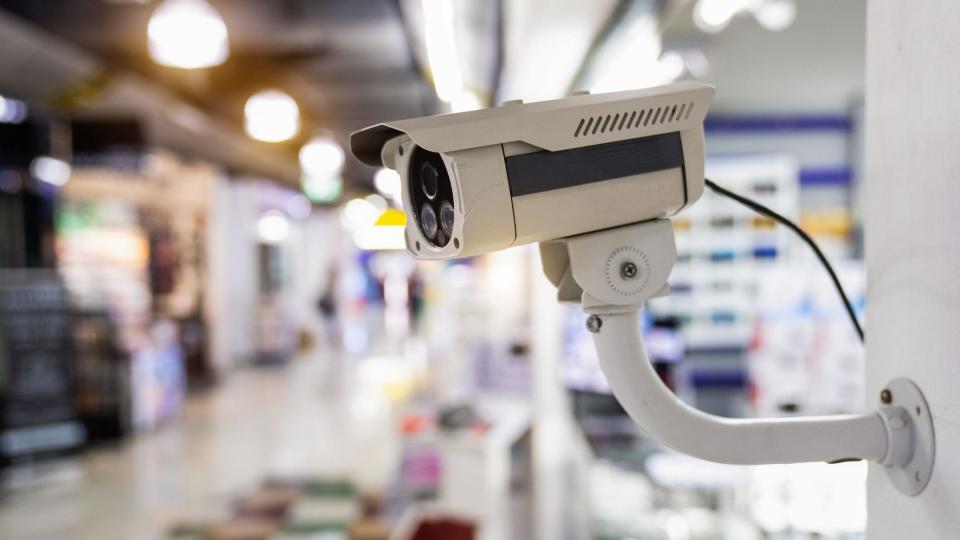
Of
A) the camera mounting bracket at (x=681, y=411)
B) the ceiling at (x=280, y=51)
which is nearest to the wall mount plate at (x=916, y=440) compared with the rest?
the camera mounting bracket at (x=681, y=411)

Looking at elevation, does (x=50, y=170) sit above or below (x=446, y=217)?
above

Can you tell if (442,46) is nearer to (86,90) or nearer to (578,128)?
(578,128)

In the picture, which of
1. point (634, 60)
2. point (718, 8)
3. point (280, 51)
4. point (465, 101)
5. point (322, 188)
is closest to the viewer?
point (634, 60)

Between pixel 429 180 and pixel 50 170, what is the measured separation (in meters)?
8.45

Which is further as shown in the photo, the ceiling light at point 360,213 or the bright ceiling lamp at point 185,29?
the ceiling light at point 360,213

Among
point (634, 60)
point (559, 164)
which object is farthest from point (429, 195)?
point (634, 60)

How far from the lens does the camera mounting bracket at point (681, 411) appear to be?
715mm

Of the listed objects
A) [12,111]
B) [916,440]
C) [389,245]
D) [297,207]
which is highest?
[12,111]

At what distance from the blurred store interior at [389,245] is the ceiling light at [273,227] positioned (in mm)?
2309

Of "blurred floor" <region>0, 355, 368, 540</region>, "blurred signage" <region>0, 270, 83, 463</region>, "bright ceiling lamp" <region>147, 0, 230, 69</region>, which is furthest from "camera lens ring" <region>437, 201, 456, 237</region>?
"blurred signage" <region>0, 270, 83, 463</region>

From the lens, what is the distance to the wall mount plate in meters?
0.68

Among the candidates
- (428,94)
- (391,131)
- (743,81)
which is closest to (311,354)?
(428,94)

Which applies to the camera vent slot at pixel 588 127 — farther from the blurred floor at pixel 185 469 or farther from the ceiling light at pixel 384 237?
the ceiling light at pixel 384 237

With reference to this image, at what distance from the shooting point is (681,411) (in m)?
0.75
